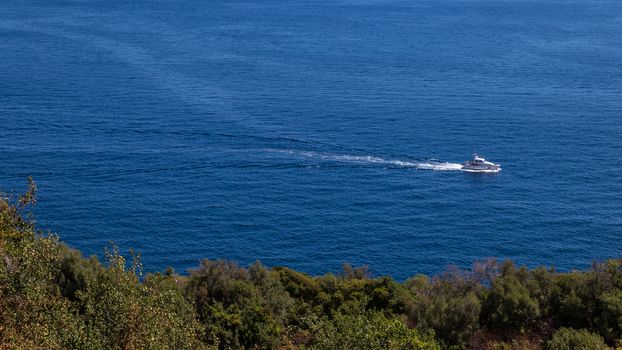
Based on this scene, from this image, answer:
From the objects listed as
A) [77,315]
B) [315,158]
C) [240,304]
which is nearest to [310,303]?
[240,304]

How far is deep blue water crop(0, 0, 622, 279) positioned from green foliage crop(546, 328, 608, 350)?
37.1 meters

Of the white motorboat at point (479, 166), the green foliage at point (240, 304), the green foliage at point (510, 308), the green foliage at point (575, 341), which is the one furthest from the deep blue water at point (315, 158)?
the green foliage at point (575, 341)

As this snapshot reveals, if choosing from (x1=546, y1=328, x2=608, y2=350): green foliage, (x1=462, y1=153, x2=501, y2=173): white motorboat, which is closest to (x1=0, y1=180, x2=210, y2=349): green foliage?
(x1=546, y1=328, x2=608, y2=350): green foliage

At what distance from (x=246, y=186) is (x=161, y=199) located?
12402 mm

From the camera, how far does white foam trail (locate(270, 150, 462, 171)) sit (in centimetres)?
11056

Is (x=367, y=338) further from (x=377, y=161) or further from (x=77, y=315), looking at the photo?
(x=377, y=161)

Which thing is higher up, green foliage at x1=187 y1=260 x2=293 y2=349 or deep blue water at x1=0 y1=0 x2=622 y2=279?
deep blue water at x1=0 y1=0 x2=622 y2=279

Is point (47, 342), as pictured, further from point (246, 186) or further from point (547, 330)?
point (246, 186)

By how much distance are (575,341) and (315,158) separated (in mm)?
71139

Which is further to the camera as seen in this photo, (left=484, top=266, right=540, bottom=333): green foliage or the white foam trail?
the white foam trail

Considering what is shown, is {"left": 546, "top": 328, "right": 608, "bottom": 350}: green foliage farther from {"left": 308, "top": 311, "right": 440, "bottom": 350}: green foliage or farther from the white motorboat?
the white motorboat

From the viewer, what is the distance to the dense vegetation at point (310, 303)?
30.0m

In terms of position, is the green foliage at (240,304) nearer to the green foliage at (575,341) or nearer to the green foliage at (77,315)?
the green foliage at (77,315)

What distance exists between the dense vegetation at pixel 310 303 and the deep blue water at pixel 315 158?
1109 inches
